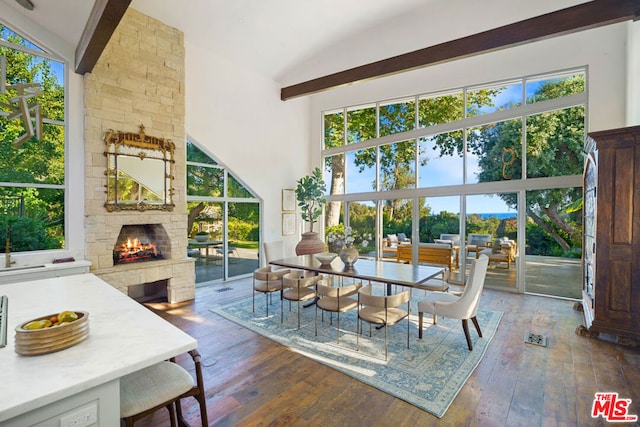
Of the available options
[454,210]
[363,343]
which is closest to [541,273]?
[454,210]

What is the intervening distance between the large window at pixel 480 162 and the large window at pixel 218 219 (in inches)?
108

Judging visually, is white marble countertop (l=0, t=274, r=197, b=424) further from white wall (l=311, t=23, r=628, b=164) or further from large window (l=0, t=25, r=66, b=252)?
white wall (l=311, t=23, r=628, b=164)

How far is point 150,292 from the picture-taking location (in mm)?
5520

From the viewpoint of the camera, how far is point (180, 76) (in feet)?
17.6

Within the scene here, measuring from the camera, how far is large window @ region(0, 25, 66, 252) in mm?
4039

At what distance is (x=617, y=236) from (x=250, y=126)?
6.52 m

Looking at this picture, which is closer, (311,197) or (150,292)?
(150,292)

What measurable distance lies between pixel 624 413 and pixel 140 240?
6353mm

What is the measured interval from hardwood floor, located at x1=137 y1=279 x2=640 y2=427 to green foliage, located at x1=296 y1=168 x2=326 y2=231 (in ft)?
14.2

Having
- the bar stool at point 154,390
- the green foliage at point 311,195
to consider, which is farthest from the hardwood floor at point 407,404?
the green foliage at point 311,195

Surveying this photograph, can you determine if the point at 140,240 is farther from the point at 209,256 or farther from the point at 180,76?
the point at 180,76

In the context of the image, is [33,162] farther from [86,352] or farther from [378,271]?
[378,271]

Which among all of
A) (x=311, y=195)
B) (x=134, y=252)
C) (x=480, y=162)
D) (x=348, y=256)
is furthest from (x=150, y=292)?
(x=480, y=162)

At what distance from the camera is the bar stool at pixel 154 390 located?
4.78 ft
